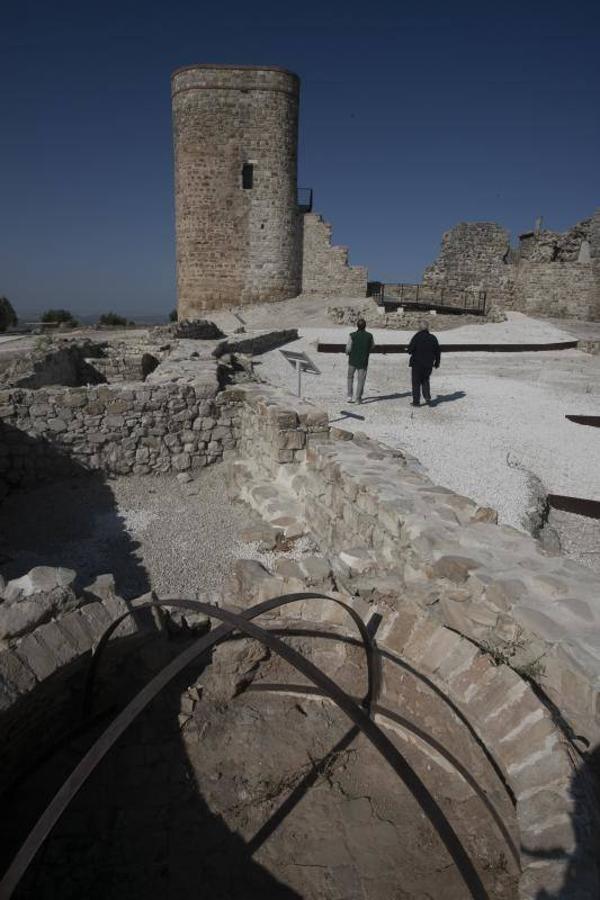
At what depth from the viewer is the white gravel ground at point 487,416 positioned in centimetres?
693

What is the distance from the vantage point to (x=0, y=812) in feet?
9.29

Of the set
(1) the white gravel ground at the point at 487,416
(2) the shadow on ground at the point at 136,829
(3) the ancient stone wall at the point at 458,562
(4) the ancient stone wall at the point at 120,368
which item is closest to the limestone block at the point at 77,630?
A: (2) the shadow on ground at the point at 136,829

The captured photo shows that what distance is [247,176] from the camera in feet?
76.7

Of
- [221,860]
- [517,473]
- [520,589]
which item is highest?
[520,589]

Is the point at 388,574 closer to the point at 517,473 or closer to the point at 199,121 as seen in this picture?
the point at 517,473

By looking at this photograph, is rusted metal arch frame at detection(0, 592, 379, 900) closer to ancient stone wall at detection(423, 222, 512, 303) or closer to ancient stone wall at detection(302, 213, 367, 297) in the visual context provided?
ancient stone wall at detection(302, 213, 367, 297)

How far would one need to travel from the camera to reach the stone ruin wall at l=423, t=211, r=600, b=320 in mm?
23141

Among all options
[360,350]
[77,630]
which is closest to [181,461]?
[360,350]

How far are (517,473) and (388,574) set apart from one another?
379cm

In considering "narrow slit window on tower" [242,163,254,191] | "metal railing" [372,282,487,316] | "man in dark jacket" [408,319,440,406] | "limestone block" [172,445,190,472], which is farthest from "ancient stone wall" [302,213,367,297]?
"limestone block" [172,445,190,472]

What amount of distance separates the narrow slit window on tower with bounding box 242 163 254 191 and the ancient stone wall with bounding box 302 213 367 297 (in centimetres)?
285

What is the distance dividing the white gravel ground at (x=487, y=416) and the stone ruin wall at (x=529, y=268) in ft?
25.1

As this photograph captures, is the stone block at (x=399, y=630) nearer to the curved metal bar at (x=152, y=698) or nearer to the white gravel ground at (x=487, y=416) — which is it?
the curved metal bar at (x=152, y=698)

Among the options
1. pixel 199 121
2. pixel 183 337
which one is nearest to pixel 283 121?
pixel 199 121
